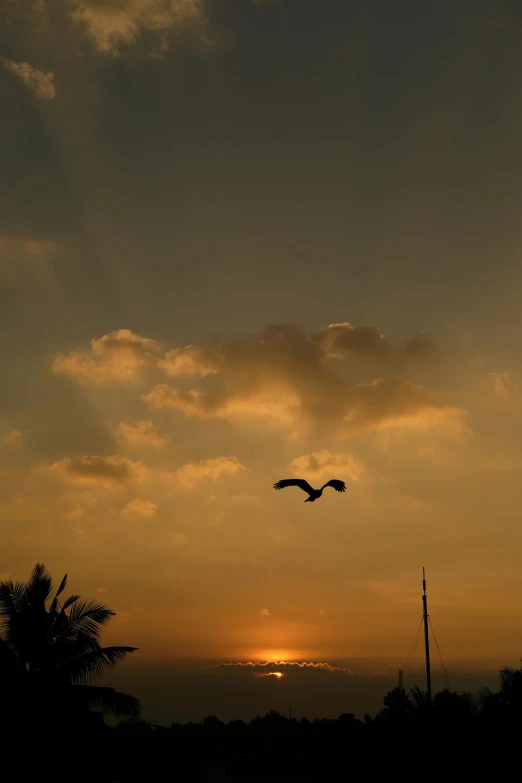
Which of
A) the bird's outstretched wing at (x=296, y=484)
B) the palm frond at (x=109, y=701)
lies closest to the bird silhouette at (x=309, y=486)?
the bird's outstretched wing at (x=296, y=484)

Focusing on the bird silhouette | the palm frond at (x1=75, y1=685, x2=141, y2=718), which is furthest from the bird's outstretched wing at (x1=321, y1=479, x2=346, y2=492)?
the palm frond at (x1=75, y1=685, x2=141, y2=718)

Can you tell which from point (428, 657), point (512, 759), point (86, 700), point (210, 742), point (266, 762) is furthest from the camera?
point (210, 742)

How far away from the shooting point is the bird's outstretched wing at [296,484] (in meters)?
26.1

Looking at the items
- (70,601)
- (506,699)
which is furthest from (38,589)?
(506,699)

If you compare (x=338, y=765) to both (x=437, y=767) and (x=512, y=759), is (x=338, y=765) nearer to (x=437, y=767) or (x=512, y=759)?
(x=437, y=767)

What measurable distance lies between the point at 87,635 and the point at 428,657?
23.3 metres

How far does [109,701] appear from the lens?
26156 millimetres

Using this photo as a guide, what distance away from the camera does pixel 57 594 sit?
89.6 feet

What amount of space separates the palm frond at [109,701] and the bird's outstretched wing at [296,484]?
9.15 meters

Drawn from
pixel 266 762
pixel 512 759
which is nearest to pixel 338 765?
pixel 266 762

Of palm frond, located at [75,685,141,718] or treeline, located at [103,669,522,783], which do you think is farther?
treeline, located at [103,669,522,783]

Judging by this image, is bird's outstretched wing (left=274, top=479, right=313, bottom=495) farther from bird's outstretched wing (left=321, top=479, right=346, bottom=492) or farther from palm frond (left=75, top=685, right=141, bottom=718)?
palm frond (left=75, top=685, right=141, bottom=718)

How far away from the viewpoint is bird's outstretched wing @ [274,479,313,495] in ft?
85.8

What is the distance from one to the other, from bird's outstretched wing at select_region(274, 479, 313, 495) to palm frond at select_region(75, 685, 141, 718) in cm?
Answer: 915
